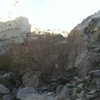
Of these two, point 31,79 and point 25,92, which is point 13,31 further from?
point 25,92

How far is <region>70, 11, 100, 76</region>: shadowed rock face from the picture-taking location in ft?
44.8

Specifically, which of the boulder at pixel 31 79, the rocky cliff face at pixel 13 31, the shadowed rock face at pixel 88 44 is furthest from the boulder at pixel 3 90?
the rocky cliff face at pixel 13 31

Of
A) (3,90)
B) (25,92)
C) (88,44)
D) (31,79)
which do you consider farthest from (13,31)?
(25,92)

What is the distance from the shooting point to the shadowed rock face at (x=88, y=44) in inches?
538

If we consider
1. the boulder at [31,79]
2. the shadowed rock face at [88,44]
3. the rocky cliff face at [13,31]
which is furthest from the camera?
the rocky cliff face at [13,31]

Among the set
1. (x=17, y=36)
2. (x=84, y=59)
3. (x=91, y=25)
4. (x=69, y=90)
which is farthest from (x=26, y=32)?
(x=69, y=90)

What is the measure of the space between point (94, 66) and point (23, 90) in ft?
9.43

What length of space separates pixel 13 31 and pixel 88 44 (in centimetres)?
889

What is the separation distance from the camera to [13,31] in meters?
23.4

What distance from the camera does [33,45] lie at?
17.4 m

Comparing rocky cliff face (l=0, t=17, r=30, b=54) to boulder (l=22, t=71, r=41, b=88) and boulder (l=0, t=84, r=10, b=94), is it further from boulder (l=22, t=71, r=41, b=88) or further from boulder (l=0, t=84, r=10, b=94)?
boulder (l=0, t=84, r=10, b=94)

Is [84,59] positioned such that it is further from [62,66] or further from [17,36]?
A: [17,36]

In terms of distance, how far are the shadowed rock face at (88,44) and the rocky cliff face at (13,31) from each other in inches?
195

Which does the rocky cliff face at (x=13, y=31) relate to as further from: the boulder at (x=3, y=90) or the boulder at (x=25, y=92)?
the boulder at (x=25, y=92)
